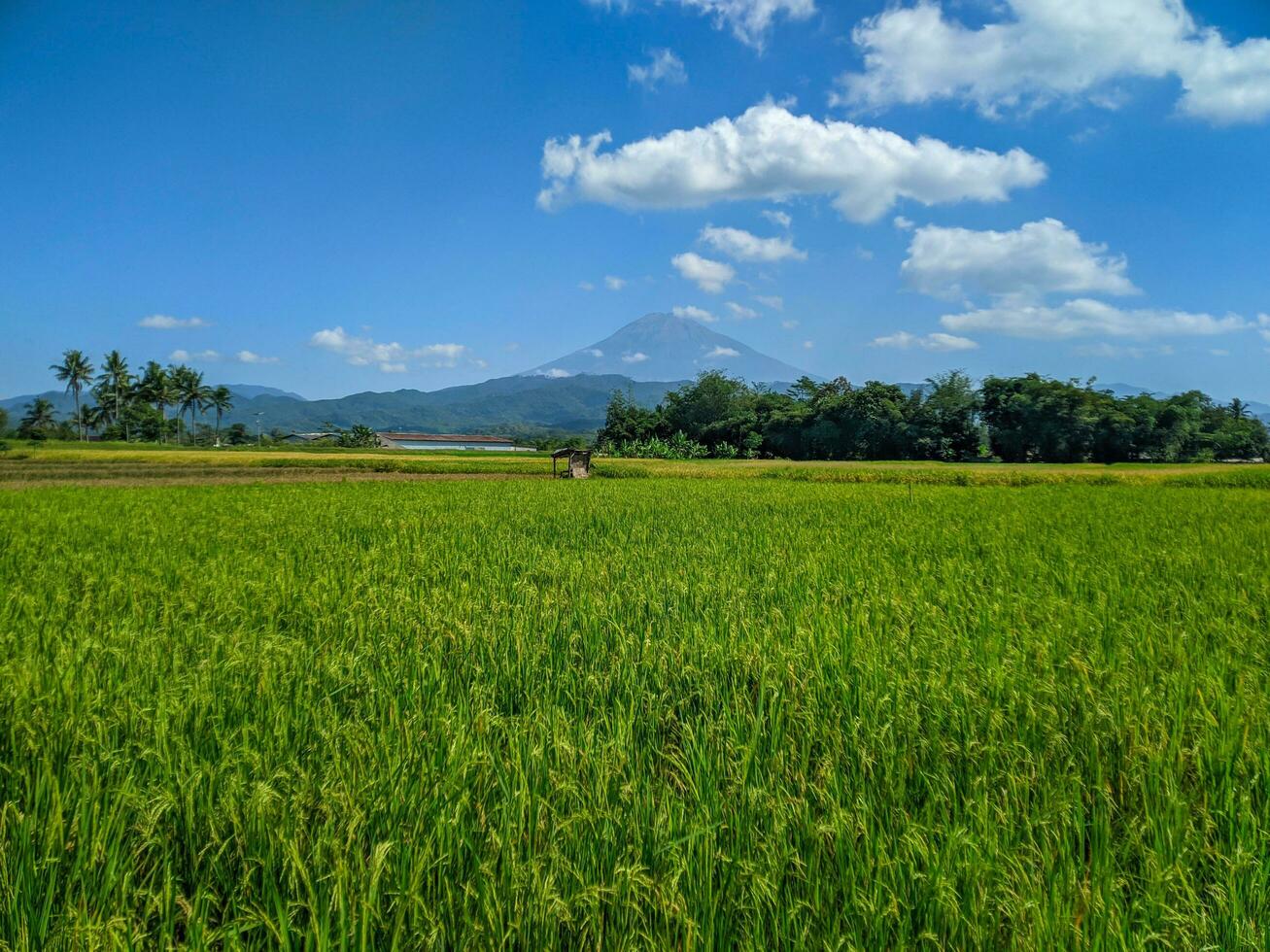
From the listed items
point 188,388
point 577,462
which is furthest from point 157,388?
point 577,462

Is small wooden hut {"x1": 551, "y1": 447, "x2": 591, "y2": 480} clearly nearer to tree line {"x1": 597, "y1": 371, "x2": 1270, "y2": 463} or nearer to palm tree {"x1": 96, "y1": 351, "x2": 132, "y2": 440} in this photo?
tree line {"x1": 597, "y1": 371, "x2": 1270, "y2": 463}

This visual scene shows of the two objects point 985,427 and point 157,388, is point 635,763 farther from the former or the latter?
point 157,388

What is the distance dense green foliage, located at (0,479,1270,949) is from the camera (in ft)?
6.15

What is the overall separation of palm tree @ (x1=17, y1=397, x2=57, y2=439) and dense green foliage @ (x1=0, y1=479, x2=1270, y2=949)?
111m

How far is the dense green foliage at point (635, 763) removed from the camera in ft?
6.15

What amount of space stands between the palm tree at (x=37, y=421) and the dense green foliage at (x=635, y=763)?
111 m

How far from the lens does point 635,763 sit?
9.12 ft

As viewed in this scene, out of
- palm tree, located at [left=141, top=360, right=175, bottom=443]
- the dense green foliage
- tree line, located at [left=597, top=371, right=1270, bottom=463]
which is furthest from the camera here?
palm tree, located at [left=141, top=360, right=175, bottom=443]

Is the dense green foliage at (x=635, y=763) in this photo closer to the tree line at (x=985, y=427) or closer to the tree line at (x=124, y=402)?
the tree line at (x=985, y=427)

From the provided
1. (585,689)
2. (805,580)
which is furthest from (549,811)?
(805,580)

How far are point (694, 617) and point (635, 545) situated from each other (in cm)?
385

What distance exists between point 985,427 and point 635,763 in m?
67.8

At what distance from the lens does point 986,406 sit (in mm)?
61594

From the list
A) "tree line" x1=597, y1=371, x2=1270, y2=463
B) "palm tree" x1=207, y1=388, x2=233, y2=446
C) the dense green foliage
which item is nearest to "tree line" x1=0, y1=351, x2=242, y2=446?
"palm tree" x1=207, y1=388, x2=233, y2=446
